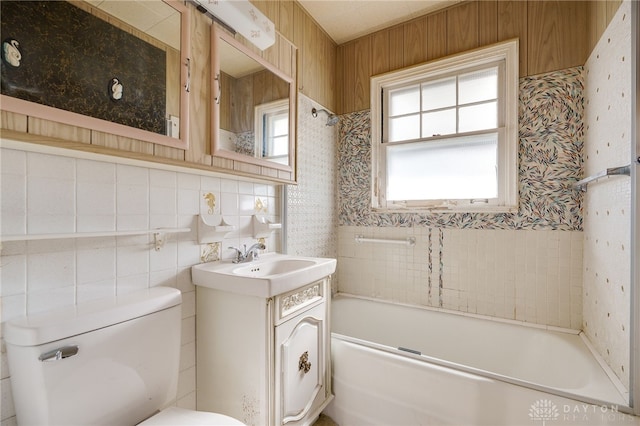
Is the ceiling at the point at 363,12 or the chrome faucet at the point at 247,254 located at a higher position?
the ceiling at the point at 363,12

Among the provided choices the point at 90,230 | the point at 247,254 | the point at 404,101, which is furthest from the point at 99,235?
the point at 404,101

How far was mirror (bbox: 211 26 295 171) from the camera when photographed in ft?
3.86

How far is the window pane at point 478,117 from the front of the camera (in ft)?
6.24

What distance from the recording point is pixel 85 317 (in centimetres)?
81

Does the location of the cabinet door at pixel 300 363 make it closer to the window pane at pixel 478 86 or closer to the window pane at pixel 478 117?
the window pane at pixel 478 117

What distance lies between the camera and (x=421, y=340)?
76.7 inches

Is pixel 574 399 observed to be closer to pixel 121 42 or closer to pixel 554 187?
pixel 554 187

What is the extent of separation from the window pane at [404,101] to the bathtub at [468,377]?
64.0 inches

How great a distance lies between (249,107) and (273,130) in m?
0.18

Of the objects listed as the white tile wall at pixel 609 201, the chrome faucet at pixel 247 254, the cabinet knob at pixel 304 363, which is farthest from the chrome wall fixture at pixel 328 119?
the cabinet knob at pixel 304 363

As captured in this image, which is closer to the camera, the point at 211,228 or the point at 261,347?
the point at 261,347

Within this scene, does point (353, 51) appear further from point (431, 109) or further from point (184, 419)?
point (184, 419)

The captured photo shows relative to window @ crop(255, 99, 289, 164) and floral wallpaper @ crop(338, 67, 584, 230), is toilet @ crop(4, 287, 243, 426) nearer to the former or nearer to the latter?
A: window @ crop(255, 99, 289, 164)

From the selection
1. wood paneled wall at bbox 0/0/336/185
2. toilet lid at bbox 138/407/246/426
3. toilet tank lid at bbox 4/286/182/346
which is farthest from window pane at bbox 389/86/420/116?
toilet lid at bbox 138/407/246/426
